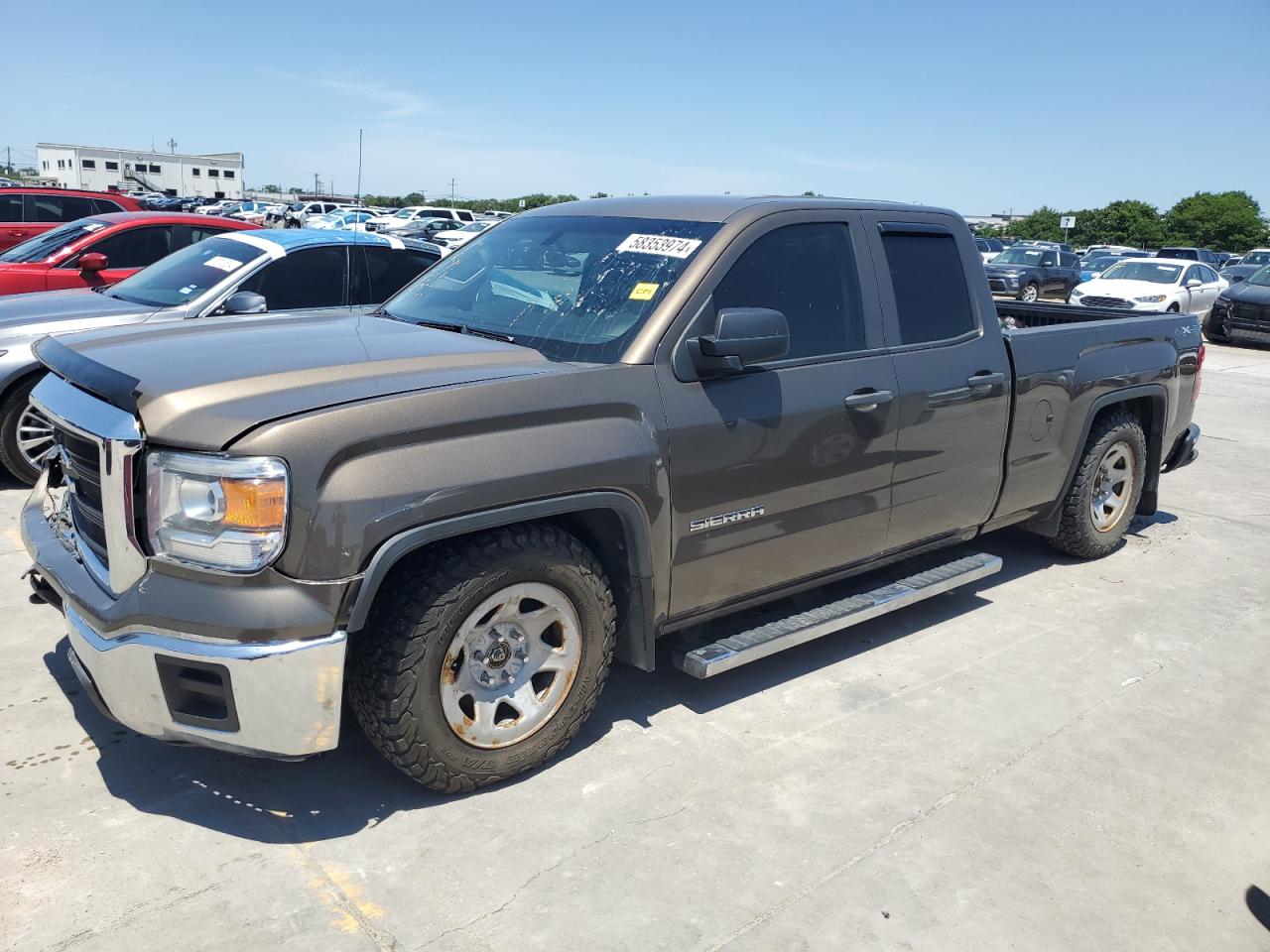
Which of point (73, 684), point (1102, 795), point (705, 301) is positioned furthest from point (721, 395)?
point (73, 684)

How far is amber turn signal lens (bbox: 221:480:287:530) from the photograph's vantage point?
8.64ft

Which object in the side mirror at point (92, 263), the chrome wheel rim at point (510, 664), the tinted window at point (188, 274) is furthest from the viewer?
the side mirror at point (92, 263)

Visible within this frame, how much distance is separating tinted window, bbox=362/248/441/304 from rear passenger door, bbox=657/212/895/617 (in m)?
4.10

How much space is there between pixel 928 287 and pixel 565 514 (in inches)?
84.2

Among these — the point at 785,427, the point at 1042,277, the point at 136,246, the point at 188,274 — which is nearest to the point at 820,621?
the point at 785,427

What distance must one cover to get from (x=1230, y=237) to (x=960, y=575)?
6149cm

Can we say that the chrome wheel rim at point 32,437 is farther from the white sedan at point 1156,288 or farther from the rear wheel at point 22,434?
the white sedan at point 1156,288

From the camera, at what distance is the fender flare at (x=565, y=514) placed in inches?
108

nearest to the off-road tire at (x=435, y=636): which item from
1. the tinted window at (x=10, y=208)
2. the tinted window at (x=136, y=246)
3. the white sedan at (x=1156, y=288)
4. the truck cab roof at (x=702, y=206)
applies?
the truck cab roof at (x=702, y=206)

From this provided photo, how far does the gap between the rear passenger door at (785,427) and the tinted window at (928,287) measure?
0.20m

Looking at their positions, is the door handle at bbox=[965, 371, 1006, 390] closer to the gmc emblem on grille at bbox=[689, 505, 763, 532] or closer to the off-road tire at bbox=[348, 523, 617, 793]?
the gmc emblem on grille at bbox=[689, 505, 763, 532]

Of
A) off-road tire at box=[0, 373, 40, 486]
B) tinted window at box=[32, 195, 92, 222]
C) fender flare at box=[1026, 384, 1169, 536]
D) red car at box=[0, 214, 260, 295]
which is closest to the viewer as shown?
fender flare at box=[1026, 384, 1169, 536]

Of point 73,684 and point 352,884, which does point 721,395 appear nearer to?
point 352,884

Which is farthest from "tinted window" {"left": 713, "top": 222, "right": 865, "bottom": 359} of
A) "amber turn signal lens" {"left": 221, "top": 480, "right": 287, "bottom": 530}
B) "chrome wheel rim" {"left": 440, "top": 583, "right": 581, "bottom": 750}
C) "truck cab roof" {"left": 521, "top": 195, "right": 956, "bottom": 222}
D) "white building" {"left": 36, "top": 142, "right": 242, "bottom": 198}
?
"white building" {"left": 36, "top": 142, "right": 242, "bottom": 198}
